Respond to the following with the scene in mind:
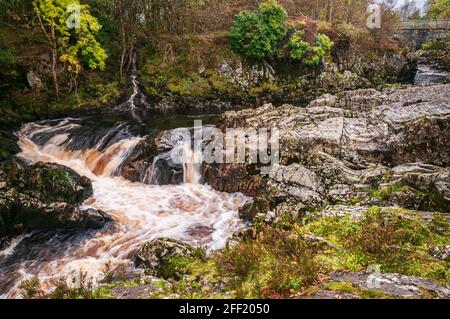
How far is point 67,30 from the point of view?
1950cm

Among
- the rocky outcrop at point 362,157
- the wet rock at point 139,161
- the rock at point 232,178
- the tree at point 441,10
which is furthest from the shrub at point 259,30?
the tree at point 441,10

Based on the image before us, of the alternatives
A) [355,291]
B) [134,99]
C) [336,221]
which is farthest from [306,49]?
[355,291]

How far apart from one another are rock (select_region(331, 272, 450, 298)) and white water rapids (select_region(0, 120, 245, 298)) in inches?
195

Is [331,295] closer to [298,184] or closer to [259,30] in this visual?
[298,184]

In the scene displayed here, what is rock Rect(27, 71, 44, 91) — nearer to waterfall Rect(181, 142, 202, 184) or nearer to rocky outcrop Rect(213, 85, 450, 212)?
waterfall Rect(181, 142, 202, 184)

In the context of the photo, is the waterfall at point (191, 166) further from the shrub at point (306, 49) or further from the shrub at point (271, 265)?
the shrub at point (306, 49)

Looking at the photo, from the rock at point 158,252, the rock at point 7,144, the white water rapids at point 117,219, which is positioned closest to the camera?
the rock at point 158,252

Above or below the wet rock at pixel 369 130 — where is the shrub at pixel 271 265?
below

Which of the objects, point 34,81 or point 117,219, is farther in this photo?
point 34,81

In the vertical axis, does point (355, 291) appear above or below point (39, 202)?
above

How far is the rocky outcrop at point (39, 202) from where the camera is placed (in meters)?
10.2

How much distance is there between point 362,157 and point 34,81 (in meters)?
19.0

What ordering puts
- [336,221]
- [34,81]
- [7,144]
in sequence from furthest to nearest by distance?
[34,81], [7,144], [336,221]

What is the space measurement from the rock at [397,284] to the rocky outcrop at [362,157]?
3.61 metres
